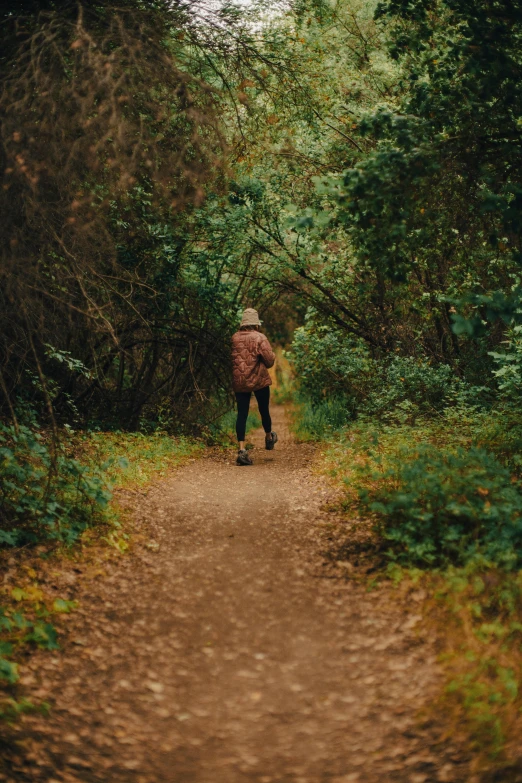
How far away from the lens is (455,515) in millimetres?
5355

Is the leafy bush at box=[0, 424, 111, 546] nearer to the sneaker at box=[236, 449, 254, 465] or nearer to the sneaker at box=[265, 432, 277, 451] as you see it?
the sneaker at box=[236, 449, 254, 465]

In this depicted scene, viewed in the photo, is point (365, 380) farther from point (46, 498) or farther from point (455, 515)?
point (46, 498)

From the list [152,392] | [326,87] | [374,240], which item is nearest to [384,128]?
[374,240]

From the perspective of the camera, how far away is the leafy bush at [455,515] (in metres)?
4.87

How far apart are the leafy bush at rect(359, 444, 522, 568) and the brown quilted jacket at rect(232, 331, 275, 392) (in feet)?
15.0

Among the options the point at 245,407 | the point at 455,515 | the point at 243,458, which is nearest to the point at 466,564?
the point at 455,515

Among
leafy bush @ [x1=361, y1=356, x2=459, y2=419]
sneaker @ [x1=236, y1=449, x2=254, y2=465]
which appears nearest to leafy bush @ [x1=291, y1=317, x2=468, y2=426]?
leafy bush @ [x1=361, y1=356, x2=459, y2=419]

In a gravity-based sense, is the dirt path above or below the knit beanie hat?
below

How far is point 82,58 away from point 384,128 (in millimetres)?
2806

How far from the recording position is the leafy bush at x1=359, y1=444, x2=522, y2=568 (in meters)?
4.87

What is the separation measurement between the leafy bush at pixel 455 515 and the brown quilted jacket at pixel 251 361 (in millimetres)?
4570

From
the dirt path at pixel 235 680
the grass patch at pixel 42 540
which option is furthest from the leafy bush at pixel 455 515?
the grass patch at pixel 42 540

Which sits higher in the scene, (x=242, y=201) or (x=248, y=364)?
(x=242, y=201)

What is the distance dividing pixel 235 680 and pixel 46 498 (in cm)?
253
